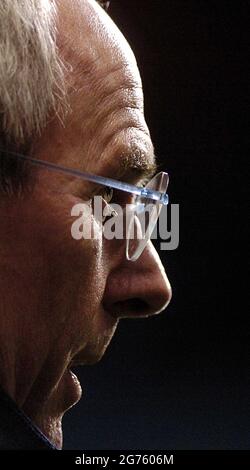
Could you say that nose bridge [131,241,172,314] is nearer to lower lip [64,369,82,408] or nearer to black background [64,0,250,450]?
lower lip [64,369,82,408]

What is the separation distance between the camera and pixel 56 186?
3.64ft

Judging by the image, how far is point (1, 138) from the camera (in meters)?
1.05

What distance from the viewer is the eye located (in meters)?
1.17

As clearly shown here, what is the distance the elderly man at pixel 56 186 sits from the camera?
3.45 feet

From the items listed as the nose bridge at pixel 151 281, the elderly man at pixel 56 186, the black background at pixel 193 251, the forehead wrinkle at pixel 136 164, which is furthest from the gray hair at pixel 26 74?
the black background at pixel 193 251

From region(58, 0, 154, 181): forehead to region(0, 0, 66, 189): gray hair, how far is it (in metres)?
0.03

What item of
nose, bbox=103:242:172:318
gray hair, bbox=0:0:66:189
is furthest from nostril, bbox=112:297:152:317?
gray hair, bbox=0:0:66:189

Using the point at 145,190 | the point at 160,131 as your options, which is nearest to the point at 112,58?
the point at 145,190

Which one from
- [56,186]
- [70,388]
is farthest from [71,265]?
[70,388]

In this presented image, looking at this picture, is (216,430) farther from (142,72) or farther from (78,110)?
(78,110)

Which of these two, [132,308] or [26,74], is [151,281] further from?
[26,74]

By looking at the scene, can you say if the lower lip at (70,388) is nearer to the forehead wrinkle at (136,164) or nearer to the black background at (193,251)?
the forehead wrinkle at (136,164)

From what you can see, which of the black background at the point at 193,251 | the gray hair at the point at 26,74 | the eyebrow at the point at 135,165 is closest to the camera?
the gray hair at the point at 26,74

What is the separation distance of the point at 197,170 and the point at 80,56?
1749 mm
